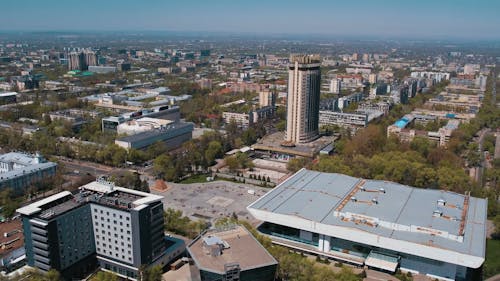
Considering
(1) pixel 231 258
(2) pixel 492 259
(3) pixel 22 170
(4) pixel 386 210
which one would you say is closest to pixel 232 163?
(3) pixel 22 170

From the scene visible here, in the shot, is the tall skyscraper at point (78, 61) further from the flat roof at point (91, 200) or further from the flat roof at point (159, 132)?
Answer: the flat roof at point (91, 200)

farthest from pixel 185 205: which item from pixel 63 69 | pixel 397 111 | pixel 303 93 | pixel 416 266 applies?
pixel 63 69

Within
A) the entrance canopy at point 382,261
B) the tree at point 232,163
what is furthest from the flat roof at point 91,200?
the tree at point 232,163

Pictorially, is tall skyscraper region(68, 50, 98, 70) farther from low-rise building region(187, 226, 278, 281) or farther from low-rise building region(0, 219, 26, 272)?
low-rise building region(187, 226, 278, 281)

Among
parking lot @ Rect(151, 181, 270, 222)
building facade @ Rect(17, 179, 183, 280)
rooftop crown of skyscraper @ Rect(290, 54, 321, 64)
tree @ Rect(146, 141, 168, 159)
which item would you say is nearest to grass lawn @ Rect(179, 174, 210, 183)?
parking lot @ Rect(151, 181, 270, 222)

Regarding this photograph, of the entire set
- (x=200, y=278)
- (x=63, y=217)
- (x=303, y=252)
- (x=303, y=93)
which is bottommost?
(x=303, y=252)

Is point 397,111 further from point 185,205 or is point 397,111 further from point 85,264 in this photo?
point 85,264
